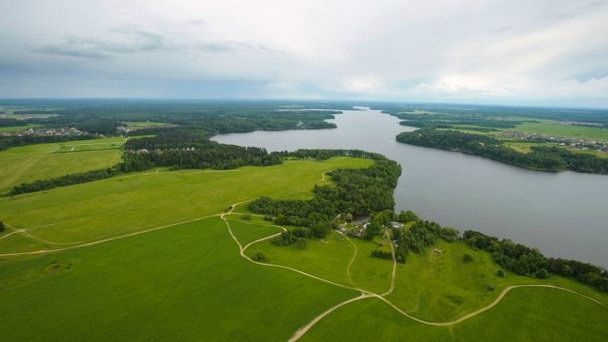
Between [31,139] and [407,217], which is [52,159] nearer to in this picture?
[31,139]

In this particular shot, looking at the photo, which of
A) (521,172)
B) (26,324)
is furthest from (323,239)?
(521,172)

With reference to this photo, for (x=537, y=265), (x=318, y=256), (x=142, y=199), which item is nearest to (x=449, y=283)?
(x=537, y=265)

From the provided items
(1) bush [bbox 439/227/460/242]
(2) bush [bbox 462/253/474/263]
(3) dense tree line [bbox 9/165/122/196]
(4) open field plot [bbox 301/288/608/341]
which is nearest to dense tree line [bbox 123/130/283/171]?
(3) dense tree line [bbox 9/165/122/196]

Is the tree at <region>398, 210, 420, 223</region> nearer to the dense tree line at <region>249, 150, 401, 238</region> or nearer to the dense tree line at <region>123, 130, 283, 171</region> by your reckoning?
the dense tree line at <region>249, 150, 401, 238</region>

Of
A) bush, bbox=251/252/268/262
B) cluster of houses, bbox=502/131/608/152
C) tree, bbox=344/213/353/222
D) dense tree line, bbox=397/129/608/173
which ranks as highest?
cluster of houses, bbox=502/131/608/152

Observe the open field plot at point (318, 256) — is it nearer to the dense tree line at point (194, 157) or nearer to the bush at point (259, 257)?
the bush at point (259, 257)

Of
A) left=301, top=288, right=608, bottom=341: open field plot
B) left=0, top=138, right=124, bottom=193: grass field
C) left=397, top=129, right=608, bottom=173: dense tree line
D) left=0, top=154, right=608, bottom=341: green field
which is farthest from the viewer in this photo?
left=397, top=129, right=608, bottom=173: dense tree line
